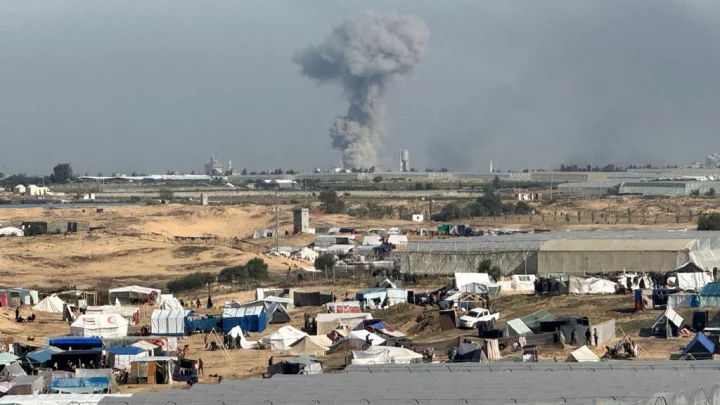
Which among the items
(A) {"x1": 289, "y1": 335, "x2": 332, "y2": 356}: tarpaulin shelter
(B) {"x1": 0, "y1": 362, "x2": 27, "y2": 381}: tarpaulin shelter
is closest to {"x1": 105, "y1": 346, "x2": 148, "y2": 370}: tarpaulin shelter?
(B) {"x1": 0, "y1": 362, "x2": 27, "y2": 381}: tarpaulin shelter

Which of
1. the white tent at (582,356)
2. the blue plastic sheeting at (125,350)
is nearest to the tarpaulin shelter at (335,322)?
the blue plastic sheeting at (125,350)

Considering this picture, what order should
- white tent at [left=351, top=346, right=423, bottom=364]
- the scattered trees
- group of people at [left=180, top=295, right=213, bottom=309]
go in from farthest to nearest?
the scattered trees → group of people at [left=180, top=295, right=213, bottom=309] → white tent at [left=351, top=346, right=423, bottom=364]

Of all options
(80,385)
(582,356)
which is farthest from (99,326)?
(582,356)

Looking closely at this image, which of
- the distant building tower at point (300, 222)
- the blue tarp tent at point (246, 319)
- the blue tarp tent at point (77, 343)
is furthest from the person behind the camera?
the distant building tower at point (300, 222)

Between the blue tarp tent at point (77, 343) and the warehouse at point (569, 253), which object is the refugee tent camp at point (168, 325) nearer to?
the blue tarp tent at point (77, 343)

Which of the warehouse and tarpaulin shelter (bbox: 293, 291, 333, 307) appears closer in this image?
tarpaulin shelter (bbox: 293, 291, 333, 307)

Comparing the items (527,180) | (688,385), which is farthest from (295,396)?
(527,180)

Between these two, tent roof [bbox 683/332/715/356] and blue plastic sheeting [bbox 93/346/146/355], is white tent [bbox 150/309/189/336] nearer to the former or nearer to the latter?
blue plastic sheeting [bbox 93/346/146/355]
